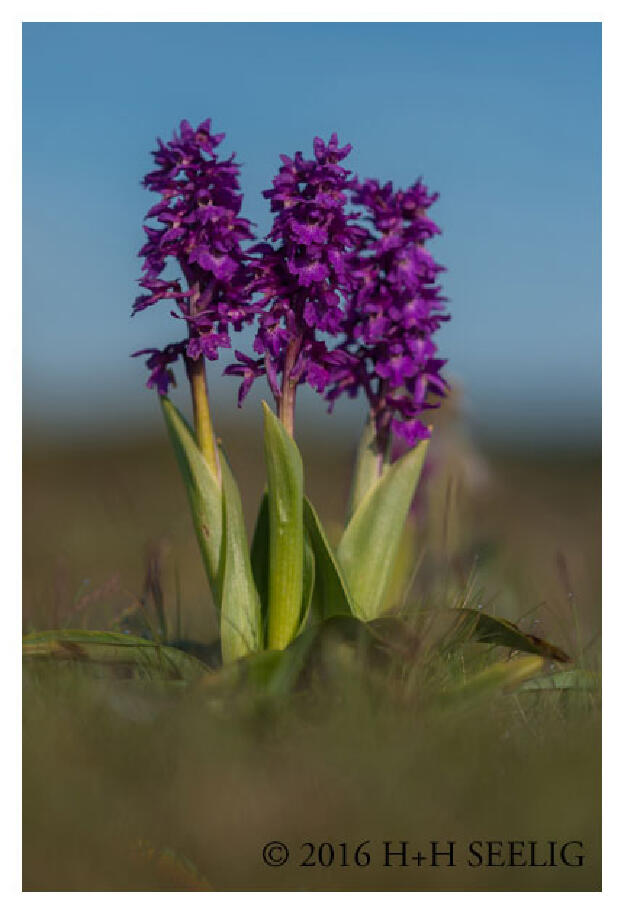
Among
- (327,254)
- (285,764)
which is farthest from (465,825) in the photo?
(327,254)

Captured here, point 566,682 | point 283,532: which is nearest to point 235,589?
point 283,532

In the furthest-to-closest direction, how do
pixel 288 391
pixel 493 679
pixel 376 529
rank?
pixel 376 529 < pixel 288 391 < pixel 493 679

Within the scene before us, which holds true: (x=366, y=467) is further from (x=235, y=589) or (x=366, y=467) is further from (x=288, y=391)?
(x=235, y=589)

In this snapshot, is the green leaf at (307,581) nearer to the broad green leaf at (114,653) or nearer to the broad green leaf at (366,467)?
the broad green leaf at (366,467)

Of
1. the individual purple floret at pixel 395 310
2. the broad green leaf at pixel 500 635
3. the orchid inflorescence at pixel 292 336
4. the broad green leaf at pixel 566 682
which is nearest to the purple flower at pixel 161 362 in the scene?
the orchid inflorescence at pixel 292 336

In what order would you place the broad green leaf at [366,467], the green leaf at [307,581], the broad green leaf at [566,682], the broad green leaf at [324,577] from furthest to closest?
the broad green leaf at [366,467] < the broad green leaf at [566,682] < the green leaf at [307,581] < the broad green leaf at [324,577]

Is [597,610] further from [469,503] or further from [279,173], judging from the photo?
[279,173]
